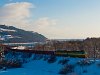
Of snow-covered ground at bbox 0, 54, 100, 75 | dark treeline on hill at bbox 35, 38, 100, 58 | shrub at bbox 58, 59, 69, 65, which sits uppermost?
dark treeline on hill at bbox 35, 38, 100, 58

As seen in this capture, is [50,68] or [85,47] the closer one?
[50,68]

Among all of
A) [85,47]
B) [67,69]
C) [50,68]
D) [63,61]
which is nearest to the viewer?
[67,69]

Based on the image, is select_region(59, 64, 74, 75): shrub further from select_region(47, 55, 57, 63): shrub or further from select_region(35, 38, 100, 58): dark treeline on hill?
select_region(35, 38, 100, 58): dark treeline on hill

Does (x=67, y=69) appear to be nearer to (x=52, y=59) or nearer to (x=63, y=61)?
(x=63, y=61)

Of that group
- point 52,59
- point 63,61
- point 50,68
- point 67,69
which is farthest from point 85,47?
point 67,69

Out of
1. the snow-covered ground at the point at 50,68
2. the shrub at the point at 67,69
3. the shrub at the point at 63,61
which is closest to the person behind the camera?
the snow-covered ground at the point at 50,68

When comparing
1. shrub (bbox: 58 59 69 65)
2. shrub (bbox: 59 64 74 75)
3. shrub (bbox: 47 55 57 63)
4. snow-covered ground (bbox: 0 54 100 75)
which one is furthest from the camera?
shrub (bbox: 47 55 57 63)

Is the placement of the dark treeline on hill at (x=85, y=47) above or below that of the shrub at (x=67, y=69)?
above

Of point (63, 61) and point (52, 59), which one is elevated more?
point (52, 59)

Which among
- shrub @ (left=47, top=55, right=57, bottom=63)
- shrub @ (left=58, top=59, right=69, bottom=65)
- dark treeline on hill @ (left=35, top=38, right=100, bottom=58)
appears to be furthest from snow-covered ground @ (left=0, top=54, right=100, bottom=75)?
dark treeline on hill @ (left=35, top=38, right=100, bottom=58)

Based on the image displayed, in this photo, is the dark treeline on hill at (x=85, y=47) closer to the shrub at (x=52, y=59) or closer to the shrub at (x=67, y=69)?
the shrub at (x=52, y=59)

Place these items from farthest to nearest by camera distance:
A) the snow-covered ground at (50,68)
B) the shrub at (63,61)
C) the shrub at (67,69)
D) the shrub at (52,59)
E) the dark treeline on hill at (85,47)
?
the dark treeline on hill at (85,47) → the shrub at (52,59) → the shrub at (63,61) → the shrub at (67,69) → the snow-covered ground at (50,68)

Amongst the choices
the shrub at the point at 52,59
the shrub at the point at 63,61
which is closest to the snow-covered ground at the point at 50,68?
the shrub at the point at 63,61

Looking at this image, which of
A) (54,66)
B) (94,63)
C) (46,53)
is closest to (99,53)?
(46,53)
